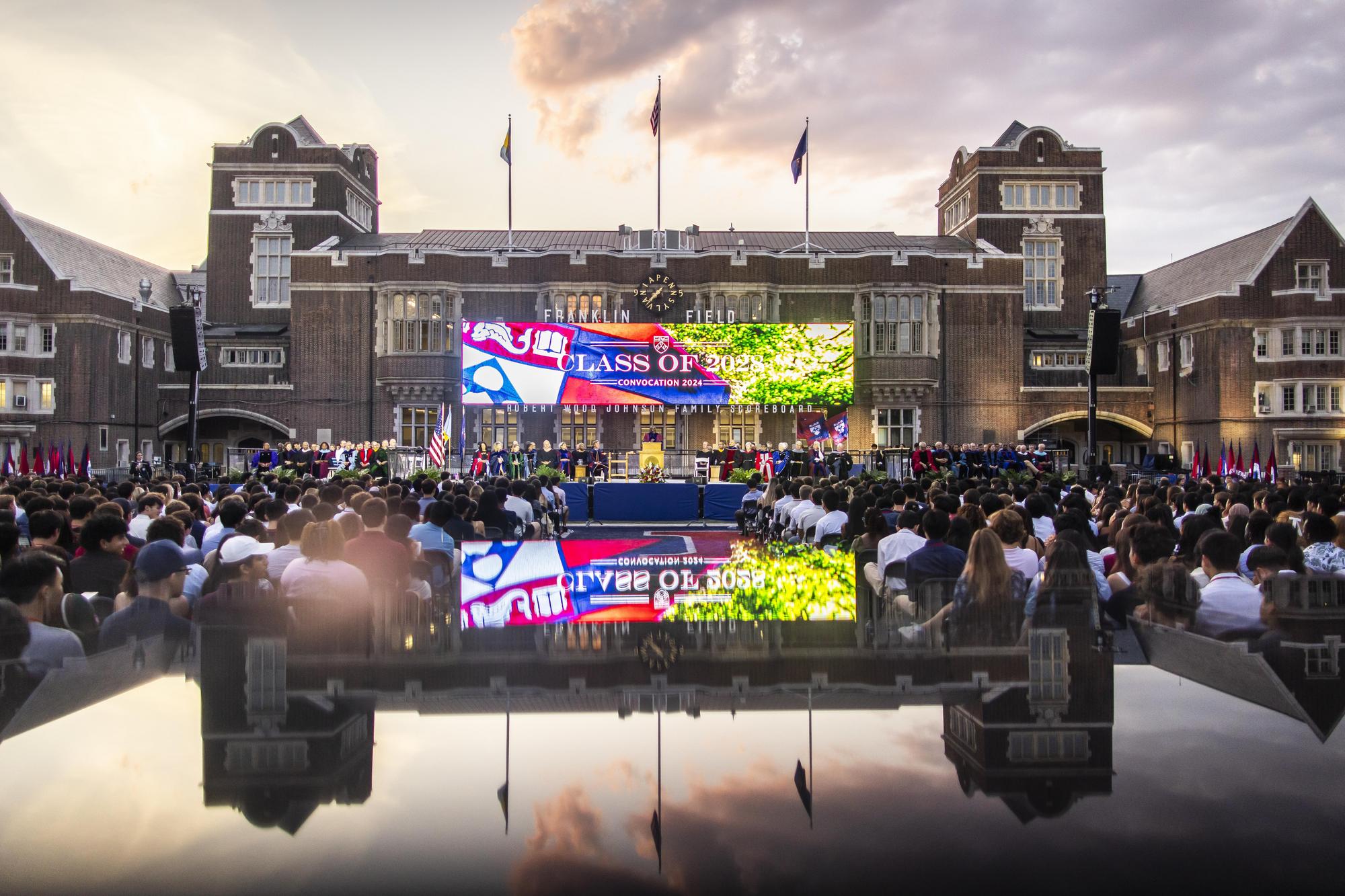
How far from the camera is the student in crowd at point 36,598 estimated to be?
→ 220 inches

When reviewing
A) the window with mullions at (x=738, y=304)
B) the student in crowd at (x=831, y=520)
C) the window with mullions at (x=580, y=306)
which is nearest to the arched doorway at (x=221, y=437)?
the window with mullions at (x=580, y=306)

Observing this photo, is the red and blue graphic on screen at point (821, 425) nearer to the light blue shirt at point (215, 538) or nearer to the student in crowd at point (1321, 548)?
the student in crowd at point (1321, 548)

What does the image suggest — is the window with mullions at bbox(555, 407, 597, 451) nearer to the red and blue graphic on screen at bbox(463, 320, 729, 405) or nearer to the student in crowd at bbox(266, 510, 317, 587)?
the red and blue graphic on screen at bbox(463, 320, 729, 405)

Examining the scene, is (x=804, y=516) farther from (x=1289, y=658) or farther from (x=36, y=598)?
(x=36, y=598)

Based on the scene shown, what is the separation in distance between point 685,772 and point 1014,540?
13.1 feet

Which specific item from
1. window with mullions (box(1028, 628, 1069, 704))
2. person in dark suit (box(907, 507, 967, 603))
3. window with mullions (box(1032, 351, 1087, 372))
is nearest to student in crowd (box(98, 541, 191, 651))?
person in dark suit (box(907, 507, 967, 603))

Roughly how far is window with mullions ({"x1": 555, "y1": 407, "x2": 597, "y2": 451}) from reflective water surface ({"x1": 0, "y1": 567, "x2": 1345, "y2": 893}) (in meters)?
31.0

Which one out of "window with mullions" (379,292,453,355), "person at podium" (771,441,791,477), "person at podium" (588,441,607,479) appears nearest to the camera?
"person at podium" (771,441,791,477)

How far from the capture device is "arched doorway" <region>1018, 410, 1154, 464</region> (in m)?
42.0

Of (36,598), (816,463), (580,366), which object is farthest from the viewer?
(580,366)

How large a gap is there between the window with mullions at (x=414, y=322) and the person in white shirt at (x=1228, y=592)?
34302mm

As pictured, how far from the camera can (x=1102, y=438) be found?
43.9 meters

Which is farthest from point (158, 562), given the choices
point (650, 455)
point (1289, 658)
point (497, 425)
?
point (497, 425)

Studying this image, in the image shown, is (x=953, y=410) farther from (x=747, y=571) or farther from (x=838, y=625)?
(x=838, y=625)
